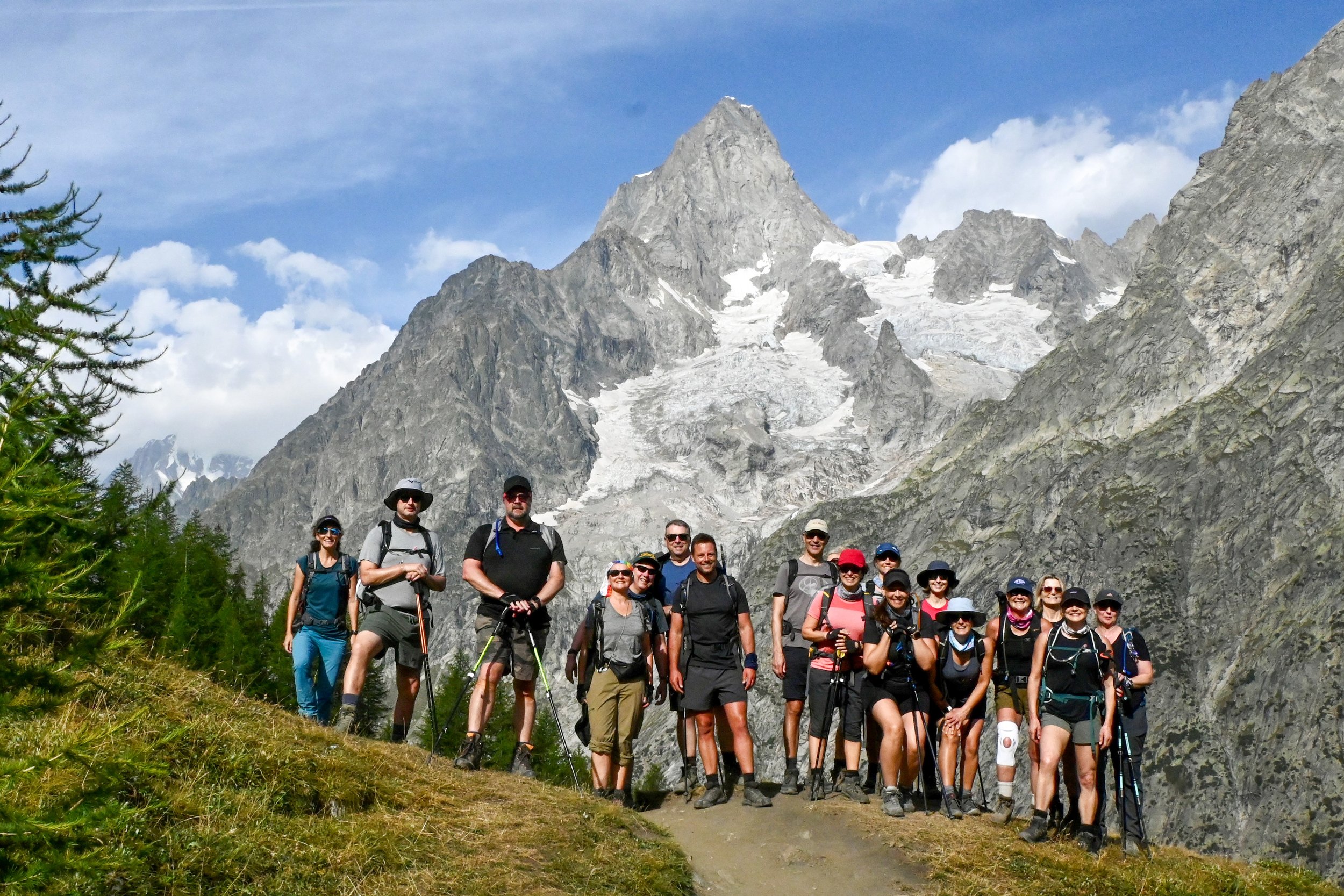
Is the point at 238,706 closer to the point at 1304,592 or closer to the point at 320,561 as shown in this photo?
the point at 320,561

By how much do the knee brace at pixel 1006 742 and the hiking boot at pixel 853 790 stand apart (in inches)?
70.6

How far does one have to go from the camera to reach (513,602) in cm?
1230

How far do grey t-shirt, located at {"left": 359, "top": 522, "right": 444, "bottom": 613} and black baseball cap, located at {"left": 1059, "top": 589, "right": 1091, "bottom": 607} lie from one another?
25.5 feet

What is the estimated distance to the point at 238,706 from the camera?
34.9ft

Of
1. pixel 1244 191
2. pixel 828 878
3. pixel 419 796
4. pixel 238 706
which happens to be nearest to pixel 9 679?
pixel 419 796

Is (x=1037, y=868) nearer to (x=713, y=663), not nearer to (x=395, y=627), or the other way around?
(x=713, y=663)

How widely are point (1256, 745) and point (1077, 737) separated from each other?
267ft

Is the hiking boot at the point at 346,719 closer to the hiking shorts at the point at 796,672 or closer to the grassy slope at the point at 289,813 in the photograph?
the grassy slope at the point at 289,813

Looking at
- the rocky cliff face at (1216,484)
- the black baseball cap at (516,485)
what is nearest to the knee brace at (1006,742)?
the black baseball cap at (516,485)

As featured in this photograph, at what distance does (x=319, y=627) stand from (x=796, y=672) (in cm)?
648

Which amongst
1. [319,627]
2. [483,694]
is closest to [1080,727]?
[483,694]

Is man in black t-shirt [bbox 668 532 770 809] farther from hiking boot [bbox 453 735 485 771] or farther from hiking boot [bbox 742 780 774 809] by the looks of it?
hiking boot [bbox 453 735 485 771]

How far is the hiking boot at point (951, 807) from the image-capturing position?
1268 cm

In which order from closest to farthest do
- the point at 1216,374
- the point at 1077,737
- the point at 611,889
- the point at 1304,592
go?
the point at 611,889, the point at 1077,737, the point at 1304,592, the point at 1216,374
